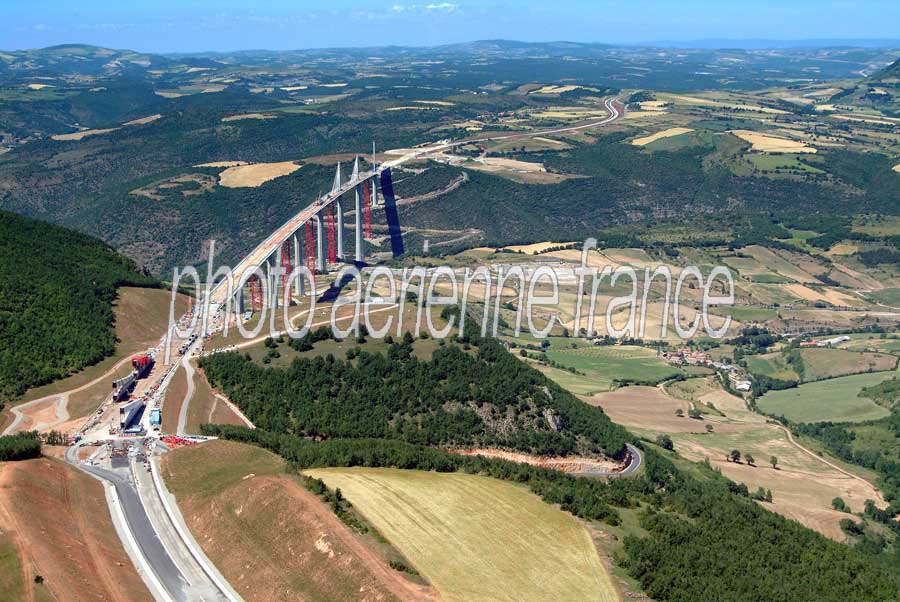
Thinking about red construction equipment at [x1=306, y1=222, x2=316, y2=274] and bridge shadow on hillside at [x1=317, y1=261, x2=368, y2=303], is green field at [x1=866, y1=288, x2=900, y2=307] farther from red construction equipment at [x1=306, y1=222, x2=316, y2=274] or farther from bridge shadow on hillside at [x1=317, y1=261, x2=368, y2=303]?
red construction equipment at [x1=306, y1=222, x2=316, y2=274]

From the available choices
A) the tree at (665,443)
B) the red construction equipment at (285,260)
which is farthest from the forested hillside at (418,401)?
the red construction equipment at (285,260)

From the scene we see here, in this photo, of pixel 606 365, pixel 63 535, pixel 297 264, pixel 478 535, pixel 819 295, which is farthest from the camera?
pixel 819 295

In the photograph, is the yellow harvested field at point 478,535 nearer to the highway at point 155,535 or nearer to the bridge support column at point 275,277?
the highway at point 155,535

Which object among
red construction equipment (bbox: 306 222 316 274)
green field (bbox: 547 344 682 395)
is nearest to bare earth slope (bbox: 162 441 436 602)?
green field (bbox: 547 344 682 395)

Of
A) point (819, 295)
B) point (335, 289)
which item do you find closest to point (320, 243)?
point (335, 289)

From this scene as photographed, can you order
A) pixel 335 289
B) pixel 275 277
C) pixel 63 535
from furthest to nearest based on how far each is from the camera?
1. pixel 335 289
2. pixel 275 277
3. pixel 63 535

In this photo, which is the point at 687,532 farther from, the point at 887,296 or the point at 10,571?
the point at 887,296
